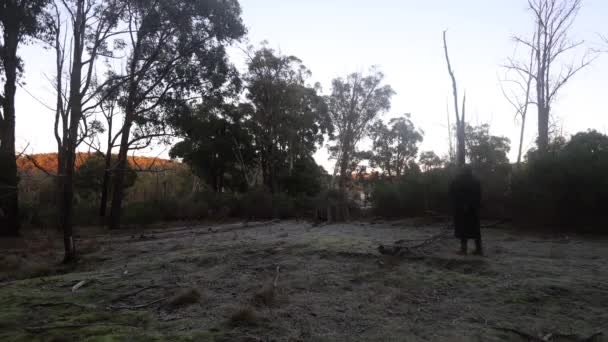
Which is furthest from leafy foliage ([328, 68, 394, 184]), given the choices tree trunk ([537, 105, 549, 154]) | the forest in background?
tree trunk ([537, 105, 549, 154])

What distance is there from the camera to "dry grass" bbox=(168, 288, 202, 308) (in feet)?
12.6

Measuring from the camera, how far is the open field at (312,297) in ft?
10.2

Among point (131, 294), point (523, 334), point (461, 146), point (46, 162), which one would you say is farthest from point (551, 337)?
point (46, 162)

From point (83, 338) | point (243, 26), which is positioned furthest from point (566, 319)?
point (243, 26)

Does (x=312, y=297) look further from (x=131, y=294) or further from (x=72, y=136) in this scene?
(x=72, y=136)

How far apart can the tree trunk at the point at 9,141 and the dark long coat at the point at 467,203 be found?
38.9ft

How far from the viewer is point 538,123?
17453 millimetres

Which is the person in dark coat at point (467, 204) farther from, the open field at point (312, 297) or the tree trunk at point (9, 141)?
the tree trunk at point (9, 141)

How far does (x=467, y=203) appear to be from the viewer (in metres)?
6.21

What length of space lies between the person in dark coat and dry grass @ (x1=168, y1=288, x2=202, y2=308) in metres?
4.52

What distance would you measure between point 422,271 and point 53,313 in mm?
4455

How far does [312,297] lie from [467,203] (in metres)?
3.51

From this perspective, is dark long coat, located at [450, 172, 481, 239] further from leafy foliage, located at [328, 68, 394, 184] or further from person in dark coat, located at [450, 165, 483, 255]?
leafy foliage, located at [328, 68, 394, 184]

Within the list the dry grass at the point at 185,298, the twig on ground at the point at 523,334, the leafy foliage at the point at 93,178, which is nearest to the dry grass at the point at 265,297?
the dry grass at the point at 185,298
